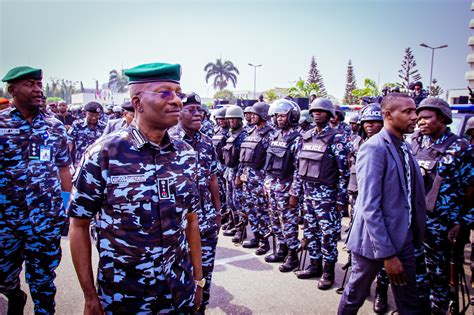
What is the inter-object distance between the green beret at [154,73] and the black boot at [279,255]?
3.98 metres

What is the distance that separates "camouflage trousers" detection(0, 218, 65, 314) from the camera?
10.1 ft

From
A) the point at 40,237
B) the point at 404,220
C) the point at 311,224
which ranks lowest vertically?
the point at 311,224

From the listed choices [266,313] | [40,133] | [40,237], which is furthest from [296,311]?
[40,133]

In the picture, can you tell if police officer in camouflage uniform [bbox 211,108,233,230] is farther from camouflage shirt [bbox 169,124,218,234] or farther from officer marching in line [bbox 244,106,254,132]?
camouflage shirt [bbox 169,124,218,234]

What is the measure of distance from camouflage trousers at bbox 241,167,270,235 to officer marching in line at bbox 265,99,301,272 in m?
0.49

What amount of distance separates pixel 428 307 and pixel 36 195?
4074 mm

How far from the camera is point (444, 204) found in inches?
140

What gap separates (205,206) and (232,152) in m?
3.17

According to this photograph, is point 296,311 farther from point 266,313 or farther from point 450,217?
point 450,217

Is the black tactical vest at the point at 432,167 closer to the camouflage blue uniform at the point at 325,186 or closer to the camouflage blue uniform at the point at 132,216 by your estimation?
the camouflage blue uniform at the point at 325,186

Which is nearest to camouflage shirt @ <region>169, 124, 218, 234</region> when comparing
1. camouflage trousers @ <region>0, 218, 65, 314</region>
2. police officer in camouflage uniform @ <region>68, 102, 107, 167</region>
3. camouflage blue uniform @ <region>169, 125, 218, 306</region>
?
camouflage blue uniform @ <region>169, 125, 218, 306</region>

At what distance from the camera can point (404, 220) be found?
8.87 ft

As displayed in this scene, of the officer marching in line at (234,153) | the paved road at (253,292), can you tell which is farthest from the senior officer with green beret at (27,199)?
the officer marching in line at (234,153)

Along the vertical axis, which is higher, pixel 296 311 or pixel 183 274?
pixel 183 274
